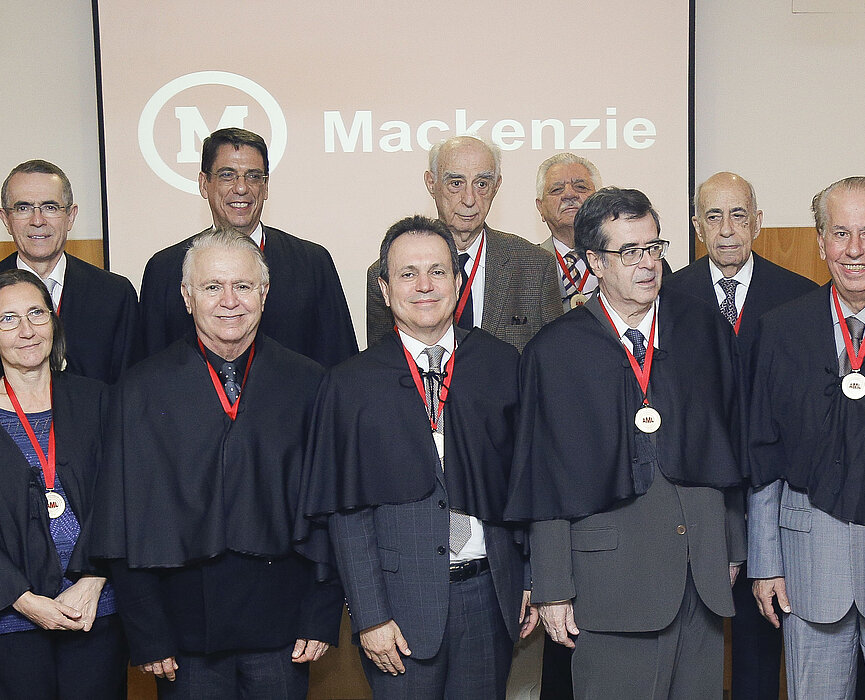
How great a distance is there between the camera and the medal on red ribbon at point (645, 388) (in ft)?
8.81

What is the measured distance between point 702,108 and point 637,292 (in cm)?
340

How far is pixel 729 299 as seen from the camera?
145 inches

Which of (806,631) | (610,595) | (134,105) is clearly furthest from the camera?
(134,105)

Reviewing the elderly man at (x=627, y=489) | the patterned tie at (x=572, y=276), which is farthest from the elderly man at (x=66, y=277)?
the patterned tie at (x=572, y=276)

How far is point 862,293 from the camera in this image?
2.81m

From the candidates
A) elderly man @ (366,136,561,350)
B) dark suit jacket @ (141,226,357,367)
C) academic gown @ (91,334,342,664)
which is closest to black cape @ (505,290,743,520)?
academic gown @ (91,334,342,664)

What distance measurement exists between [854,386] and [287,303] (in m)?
1.99

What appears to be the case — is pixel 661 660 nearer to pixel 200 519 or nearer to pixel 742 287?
pixel 200 519

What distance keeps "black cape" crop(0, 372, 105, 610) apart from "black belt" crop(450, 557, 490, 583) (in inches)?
40.6

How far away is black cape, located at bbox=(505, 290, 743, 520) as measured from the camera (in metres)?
2.66

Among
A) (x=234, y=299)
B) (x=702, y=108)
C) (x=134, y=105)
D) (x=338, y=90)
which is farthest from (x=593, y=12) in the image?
(x=234, y=299)

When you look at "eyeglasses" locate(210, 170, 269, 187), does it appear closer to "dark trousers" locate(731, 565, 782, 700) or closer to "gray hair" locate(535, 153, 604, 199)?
"gray hair" locate(535, 153, 604, 199)

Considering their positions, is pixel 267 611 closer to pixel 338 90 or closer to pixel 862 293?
pixel 862 293

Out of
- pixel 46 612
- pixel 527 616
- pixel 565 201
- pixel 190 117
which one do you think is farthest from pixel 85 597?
pixel 190 117
